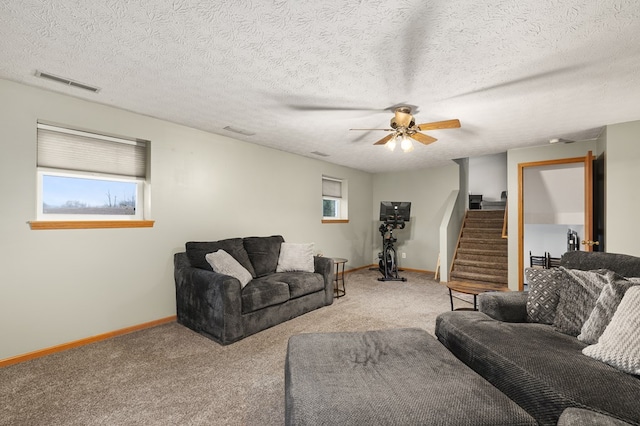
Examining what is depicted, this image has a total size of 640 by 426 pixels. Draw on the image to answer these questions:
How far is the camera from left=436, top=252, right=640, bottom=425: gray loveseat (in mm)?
1229

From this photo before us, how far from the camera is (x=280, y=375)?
2248mm

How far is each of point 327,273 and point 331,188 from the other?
2.64 metres

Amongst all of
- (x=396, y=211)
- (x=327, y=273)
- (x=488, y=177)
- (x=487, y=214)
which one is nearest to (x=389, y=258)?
(x=396, y=211)

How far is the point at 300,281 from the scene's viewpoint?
11.9 ft

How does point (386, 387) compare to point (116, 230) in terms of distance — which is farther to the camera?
point (116, 230)

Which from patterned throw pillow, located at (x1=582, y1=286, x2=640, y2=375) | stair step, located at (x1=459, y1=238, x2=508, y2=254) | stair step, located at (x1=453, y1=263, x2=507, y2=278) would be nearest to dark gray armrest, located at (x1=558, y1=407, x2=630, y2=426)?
patterned throw pillow, located at (x1=582, y1=286, x2=640, y2=375)

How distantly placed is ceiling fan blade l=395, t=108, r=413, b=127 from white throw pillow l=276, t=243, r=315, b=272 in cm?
210

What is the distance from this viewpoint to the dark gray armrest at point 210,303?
9.18 ft

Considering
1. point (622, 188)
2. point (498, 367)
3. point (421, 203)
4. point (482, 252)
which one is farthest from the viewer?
point (421, 203)

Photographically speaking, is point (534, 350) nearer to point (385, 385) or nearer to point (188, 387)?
point (385, 385)

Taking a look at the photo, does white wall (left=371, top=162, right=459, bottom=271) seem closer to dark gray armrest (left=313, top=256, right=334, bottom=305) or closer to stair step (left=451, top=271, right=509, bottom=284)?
stair step (left=451, top=271, right=509, bottom=284)

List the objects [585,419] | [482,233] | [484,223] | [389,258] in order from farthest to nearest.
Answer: [484,223], [482,233], [389,258], [585,419]

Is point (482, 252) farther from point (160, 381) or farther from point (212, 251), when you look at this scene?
point (160, 381)

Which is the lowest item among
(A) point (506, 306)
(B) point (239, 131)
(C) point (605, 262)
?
(A) point (506, 306)
